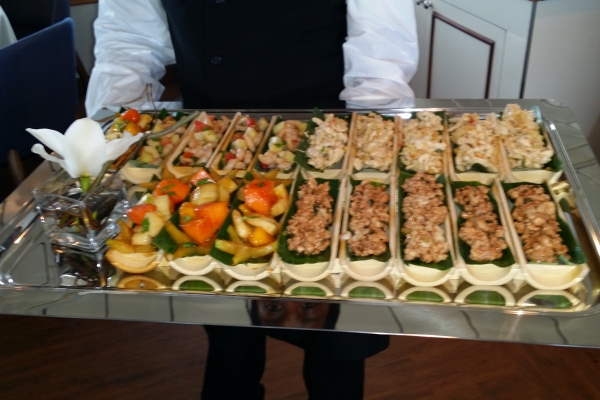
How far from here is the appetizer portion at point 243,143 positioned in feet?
3.98

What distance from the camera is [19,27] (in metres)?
3.05

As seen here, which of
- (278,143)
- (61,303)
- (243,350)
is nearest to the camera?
(61,303)

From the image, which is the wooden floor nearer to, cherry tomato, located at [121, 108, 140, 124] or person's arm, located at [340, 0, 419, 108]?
cherry tomato, located at [121, 108, 140, 124]

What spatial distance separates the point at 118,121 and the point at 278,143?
45 cm

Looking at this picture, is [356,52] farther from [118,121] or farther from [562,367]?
[562,367]

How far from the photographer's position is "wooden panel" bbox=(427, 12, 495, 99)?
6.73ft

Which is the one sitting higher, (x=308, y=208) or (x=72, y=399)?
(x=308, y=208)

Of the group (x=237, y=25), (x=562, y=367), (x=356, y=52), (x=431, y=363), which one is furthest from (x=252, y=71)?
(x=562, y=367)

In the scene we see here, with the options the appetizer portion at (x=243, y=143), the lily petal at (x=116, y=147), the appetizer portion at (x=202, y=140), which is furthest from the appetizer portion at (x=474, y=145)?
the lily petal at (x=116, y=147)

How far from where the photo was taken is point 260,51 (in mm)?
1437

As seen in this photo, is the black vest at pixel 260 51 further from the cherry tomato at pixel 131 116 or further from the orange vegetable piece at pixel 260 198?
the orange vegetable piece at pixel 260 198

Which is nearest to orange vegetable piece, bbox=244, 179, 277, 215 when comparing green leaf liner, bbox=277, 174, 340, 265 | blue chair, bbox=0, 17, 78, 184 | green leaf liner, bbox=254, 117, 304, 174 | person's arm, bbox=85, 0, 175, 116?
green leaf liner, bbox=277, 174, 340, 265

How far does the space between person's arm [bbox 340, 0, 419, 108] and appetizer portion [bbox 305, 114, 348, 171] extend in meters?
0.20

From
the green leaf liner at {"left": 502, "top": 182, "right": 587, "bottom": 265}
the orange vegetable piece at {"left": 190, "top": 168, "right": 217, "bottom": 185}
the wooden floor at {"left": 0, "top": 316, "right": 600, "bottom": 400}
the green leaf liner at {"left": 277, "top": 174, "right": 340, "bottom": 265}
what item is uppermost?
the orange vegetable piece at {"left": 190, "top": 168, "right": 217, "bottom": 185}
